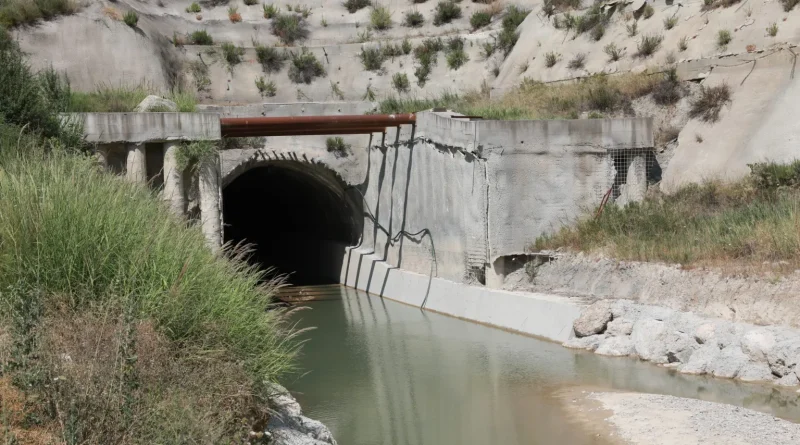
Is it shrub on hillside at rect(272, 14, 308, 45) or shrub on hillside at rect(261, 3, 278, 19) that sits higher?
shrub on hillside at rect(261, 3, 278, 19)

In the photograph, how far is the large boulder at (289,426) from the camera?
8.50 meters

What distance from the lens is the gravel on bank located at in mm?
10695

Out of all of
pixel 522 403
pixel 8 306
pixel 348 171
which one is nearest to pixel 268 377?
pixel 8 306

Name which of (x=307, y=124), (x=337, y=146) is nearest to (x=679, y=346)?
(x=307, y=124)

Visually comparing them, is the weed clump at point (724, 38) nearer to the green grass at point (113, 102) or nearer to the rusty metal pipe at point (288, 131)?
the rusty metal pipe at point (288, 131)

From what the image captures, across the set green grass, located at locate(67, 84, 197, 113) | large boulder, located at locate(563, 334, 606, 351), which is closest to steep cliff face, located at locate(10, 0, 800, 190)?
large boulder, located at locate(563, 334, 606, 351)

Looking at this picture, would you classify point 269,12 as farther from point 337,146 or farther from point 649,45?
point 649,45

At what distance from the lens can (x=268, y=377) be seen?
8.71 metres

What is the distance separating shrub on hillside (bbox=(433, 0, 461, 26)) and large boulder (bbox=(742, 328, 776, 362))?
2400cm

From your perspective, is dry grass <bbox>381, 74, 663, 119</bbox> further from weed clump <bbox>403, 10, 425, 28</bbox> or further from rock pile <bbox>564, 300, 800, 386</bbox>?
weed clump <bbox>403, 10, 425, 28</bbox>

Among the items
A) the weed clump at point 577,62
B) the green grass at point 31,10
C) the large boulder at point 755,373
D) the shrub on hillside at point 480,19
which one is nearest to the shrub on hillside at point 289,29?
the shrub on hillside at point 480,19

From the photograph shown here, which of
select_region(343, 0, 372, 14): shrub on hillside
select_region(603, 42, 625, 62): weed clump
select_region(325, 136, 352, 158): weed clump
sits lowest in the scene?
select_region(325, 136, 352, 158): weed clump

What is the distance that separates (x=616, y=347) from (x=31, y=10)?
22.8m

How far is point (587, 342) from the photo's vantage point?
1573 centimetres
